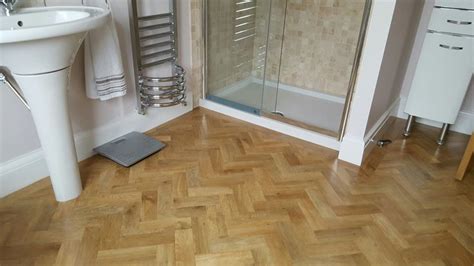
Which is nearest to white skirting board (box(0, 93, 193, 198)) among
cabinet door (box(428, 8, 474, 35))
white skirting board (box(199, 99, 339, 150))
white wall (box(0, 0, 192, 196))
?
white wall (box(0, 0, 192, 196))

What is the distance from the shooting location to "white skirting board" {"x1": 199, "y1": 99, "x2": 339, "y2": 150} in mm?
2336

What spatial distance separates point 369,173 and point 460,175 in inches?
20.4

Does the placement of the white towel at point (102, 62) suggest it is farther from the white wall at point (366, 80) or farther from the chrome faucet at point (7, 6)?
the white wall at point (366, 80)

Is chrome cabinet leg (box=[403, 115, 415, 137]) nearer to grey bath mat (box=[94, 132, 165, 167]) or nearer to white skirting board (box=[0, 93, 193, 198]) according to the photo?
white skirting board (box=[0, 93, 193, 198])

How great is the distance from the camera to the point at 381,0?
1.82 metres

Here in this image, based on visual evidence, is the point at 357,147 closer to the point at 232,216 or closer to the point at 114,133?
the point at 232,216

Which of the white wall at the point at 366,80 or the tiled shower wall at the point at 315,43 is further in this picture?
the tiled shower wall at the point at 315,43

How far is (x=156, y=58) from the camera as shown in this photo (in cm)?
237

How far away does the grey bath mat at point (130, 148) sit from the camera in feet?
6.86

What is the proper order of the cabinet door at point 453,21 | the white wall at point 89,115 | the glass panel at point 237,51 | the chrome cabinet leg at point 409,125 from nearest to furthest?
the white wall at point 89,115 → the cabinet door at point 453,21 → the chrome cabinet leg at point 409,125 → the glass panel at point 237,51

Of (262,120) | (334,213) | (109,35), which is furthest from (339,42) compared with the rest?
(109,35)

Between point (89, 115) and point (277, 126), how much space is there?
1255mm

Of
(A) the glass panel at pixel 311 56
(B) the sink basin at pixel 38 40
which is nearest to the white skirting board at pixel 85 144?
(B) the sink basin at pixel 38 40

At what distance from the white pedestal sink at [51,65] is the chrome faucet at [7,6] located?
1.0 inches
